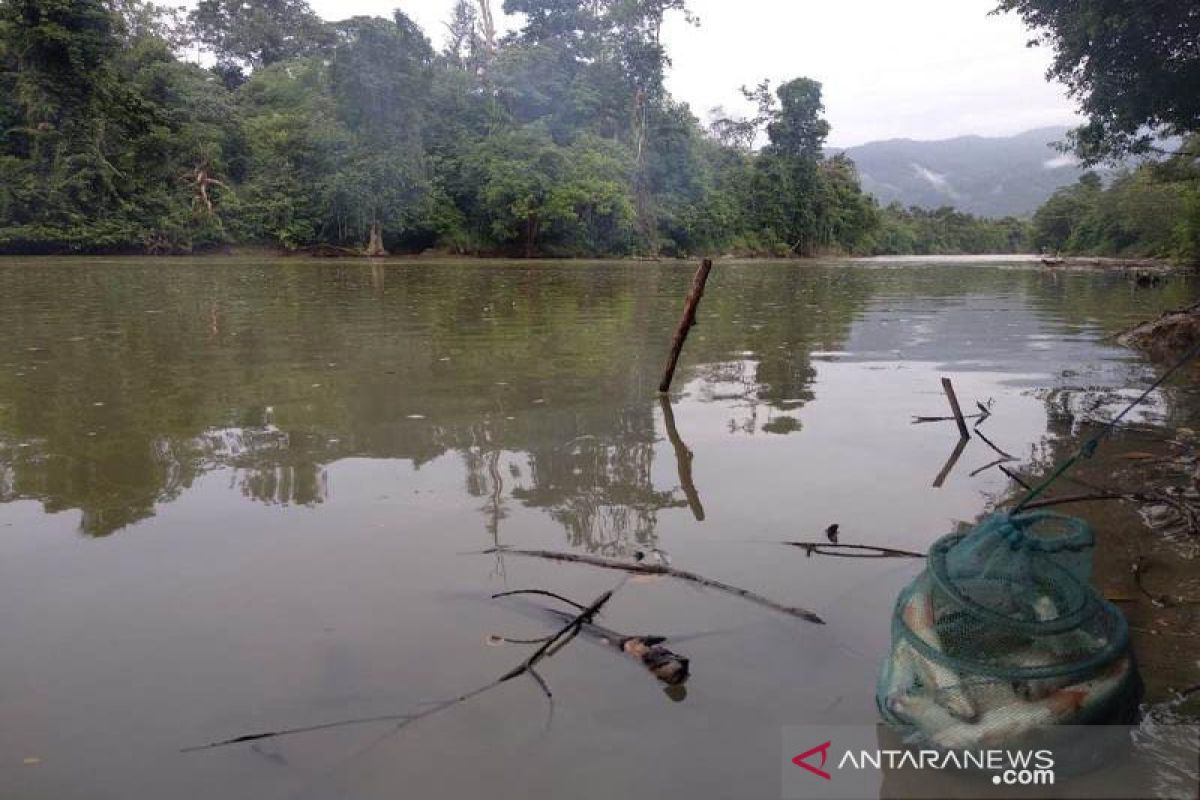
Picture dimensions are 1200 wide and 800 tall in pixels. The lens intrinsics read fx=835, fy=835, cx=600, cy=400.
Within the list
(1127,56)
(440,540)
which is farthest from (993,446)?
(1127,56)

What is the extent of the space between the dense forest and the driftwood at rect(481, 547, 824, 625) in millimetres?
27975

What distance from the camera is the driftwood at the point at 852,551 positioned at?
353 centimetres

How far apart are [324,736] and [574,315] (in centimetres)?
1170

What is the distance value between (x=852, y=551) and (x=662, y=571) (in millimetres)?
922

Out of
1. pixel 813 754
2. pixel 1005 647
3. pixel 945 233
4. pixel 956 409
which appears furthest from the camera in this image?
→ pixel 945 233

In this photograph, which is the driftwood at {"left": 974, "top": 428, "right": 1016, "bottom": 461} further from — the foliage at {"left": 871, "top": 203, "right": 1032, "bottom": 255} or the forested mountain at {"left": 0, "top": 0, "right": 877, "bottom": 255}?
the foliage at {"left": 871, "top": 203, "right": 1032, "bottom": 255}

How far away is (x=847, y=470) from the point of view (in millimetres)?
4906

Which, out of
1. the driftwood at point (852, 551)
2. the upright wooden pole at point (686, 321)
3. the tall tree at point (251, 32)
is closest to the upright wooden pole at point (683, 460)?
the upright wooden pole at point (686, 321)

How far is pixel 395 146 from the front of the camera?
41.7 meters

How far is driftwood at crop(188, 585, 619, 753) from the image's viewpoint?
2.34 metres

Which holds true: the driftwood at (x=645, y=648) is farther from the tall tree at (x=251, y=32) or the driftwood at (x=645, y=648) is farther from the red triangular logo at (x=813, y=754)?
the tall tree at (x=251, y=32)

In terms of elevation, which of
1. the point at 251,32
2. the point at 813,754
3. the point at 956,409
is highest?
the point at 251,32

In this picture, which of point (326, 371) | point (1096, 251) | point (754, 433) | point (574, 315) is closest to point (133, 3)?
point (574, 315)

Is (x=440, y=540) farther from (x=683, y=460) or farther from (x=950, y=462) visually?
(x=950, y=462)
